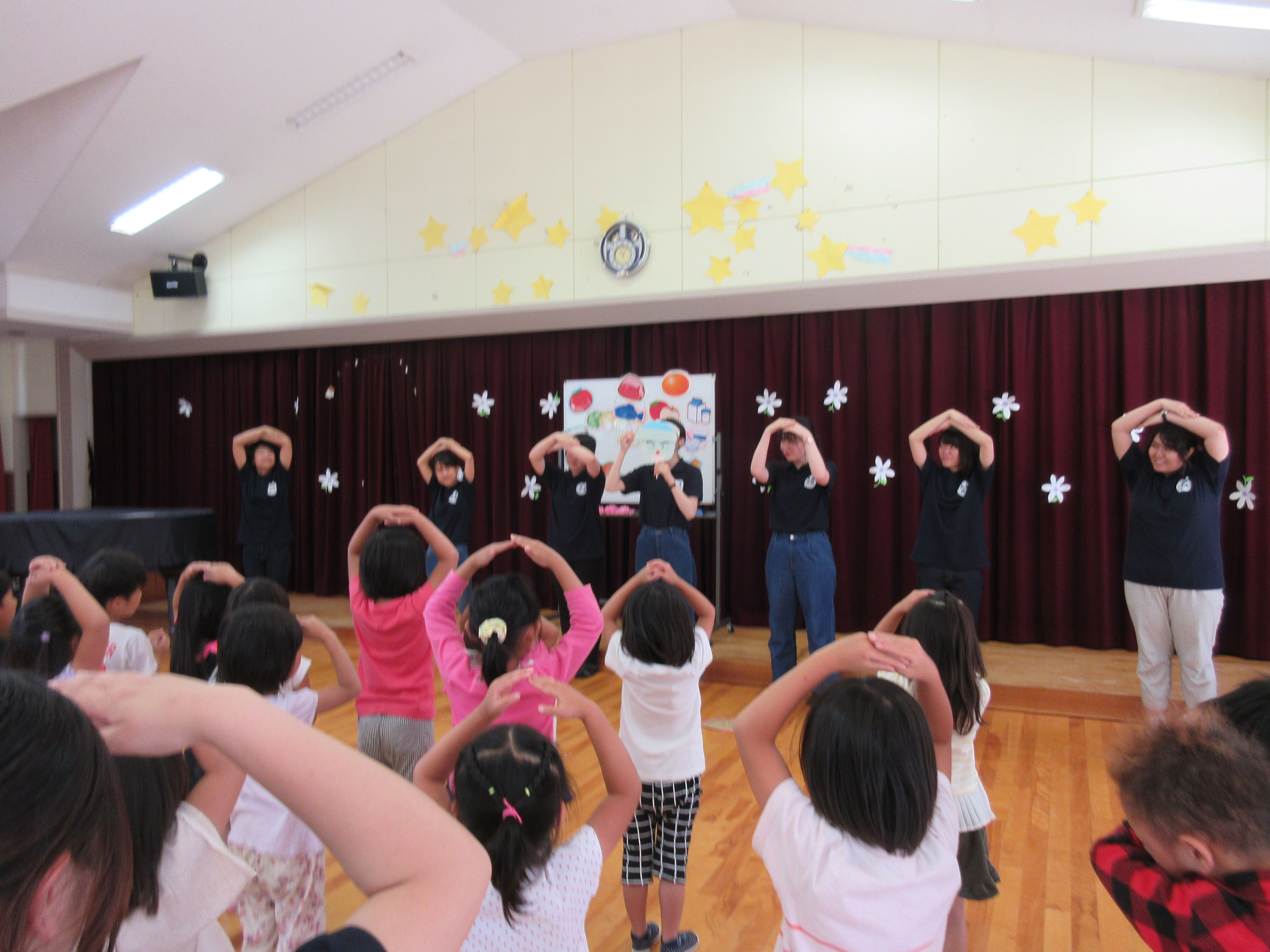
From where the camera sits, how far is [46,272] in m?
6.26

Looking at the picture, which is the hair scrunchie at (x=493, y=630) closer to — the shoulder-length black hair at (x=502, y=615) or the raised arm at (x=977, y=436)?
the shoulder-length black hair at (x=502, y=615)

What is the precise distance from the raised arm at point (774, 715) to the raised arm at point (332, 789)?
0.65 meters

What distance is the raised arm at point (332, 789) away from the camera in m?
0.53

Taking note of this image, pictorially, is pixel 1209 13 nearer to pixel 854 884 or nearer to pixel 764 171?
pixel 764 171

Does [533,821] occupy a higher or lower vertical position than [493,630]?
lower

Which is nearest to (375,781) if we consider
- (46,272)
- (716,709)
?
(716,709)

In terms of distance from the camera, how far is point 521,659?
1.81 m

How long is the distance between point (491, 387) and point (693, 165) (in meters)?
2.38

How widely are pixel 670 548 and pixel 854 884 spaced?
11.1 ft

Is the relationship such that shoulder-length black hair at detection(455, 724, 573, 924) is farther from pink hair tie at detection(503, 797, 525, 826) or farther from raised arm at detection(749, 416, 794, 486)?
raised arm at detection(749, 416, 794, 486)

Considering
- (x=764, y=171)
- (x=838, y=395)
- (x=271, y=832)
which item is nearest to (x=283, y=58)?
(x=764, y=171)

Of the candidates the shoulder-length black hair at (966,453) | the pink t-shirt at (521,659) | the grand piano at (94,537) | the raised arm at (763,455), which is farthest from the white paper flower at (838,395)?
the grand piano at (94,537)

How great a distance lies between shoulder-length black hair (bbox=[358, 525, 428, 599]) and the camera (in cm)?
213

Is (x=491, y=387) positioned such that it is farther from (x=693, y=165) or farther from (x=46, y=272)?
(x=46, y=272)
